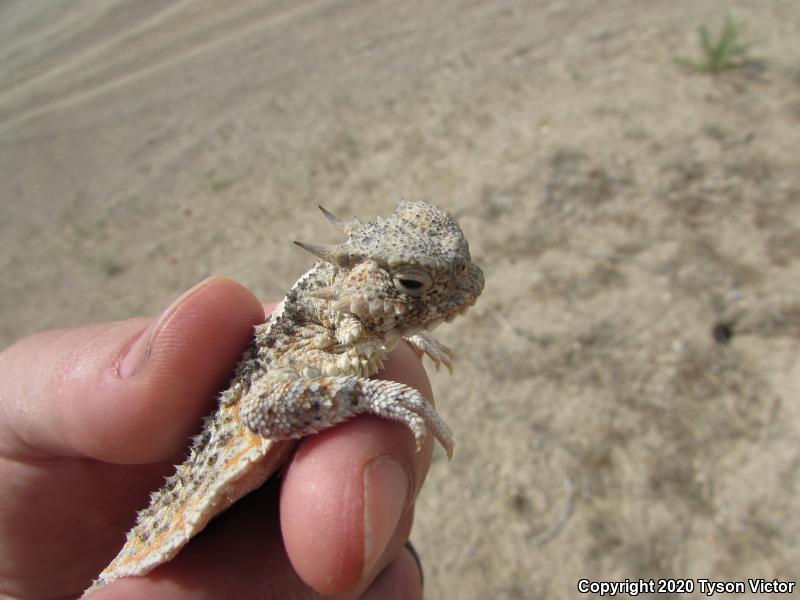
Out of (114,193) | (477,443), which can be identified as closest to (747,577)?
(477,443)

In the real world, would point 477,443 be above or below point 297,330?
below

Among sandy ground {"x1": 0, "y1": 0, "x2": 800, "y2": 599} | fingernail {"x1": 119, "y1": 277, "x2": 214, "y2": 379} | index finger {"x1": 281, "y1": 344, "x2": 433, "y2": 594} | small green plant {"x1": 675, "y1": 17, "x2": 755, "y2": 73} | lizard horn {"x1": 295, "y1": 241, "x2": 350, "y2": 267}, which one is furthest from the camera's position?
small green plant {"x1": 675, "y1": 17, "x2": 755, "y2": 73}

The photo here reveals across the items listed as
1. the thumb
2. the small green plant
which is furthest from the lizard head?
the small green plant

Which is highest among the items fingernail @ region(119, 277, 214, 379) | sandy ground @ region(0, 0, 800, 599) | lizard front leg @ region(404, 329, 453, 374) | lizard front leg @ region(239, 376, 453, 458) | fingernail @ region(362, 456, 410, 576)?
fingernail @ region(119, 277, 214, 379)

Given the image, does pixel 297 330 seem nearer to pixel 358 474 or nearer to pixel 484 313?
pixel 358 474

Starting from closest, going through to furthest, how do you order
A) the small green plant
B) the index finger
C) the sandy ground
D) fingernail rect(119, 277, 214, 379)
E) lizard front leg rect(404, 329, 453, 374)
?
the index finger, fingernail rect(119, 277, 214, 379), lizard front leg rect(404, 329, 453, 374), the sandy ground, the small green plant

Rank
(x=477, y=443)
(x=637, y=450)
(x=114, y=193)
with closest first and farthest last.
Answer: (x=637, y=450) < (x=477, y=443) < (x=114, y=193)

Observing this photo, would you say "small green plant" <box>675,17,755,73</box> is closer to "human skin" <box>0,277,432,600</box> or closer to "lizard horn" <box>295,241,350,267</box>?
"human skin" <box>0,277,432,600</box>
